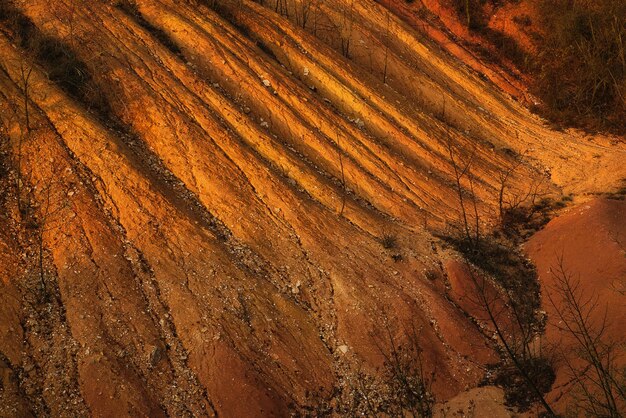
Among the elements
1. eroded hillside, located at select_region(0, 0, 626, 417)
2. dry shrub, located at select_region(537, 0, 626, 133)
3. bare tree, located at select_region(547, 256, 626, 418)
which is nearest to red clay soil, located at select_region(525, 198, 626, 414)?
bare tree, located at select_region(547, 256, 626, 418)

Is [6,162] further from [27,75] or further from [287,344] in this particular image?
[287,344]

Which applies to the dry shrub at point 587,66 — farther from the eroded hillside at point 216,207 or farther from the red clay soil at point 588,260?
the red clay soil at point 588,260

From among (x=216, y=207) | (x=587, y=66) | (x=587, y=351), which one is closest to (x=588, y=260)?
(x=587, y=351)

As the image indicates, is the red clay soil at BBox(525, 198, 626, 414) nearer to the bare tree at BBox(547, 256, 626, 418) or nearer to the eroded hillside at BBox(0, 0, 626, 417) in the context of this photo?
the bare tree at BBox(547, 256, 626, 418)

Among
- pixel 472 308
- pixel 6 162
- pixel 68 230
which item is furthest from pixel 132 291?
pixel 472 308

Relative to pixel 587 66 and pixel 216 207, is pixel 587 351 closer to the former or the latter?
pixel 216 207

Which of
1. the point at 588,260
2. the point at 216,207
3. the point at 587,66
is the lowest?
the point at 216,207

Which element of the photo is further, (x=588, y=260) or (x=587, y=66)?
(x=587, y=66)
